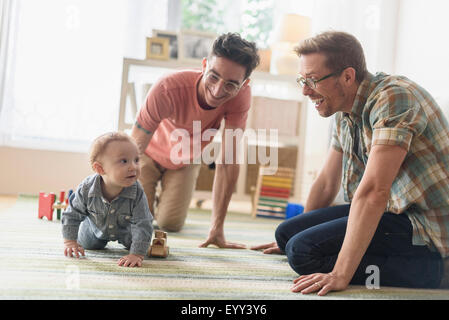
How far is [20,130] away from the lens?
138 inches

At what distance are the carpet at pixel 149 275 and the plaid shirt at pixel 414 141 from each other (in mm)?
225

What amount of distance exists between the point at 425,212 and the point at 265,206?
6.15 ft

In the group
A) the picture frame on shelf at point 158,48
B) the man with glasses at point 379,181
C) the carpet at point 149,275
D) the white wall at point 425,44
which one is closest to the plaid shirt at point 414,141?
the man with glasses at point 379,181

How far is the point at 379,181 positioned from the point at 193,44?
2523 mm

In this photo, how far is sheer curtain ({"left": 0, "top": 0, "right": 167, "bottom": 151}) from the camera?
3.50m

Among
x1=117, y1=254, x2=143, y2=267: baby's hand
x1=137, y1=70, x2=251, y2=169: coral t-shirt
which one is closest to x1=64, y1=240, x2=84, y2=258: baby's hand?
x1=117, y1=254, x2=143, y2=267: baby's hand

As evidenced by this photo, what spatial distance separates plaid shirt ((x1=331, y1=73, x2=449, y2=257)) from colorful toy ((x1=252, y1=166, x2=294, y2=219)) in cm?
175

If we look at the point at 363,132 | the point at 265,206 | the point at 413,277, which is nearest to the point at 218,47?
the point at 363,132

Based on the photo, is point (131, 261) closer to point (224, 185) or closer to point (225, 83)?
point (224, 185)

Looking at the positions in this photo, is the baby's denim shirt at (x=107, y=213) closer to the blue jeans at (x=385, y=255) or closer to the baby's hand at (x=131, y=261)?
the baby's hand at (x=131, y=261)

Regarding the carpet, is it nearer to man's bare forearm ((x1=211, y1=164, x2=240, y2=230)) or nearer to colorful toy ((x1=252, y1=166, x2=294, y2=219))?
man's bare forearm ((x1=211, y1=164, x2=240, y2=230))

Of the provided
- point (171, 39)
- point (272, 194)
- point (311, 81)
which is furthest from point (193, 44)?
point (311, 81)

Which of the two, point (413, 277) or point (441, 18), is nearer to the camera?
point (413, 277)
